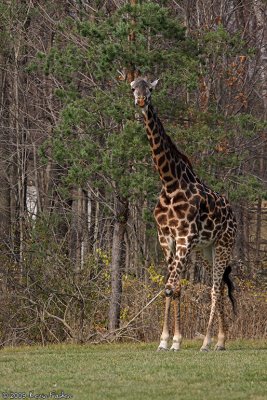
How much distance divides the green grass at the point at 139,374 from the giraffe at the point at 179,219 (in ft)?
3.55

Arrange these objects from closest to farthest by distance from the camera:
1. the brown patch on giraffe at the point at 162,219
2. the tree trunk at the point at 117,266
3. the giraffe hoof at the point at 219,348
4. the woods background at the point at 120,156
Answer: the brown patch on giraffe at the point at 162,219
the giraffe hoof at the point at 219,348
the woods background at the point at 120,156
the tree trunk at the point at 117,266

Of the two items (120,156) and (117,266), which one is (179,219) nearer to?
(120,156)

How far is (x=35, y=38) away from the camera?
27.5 m

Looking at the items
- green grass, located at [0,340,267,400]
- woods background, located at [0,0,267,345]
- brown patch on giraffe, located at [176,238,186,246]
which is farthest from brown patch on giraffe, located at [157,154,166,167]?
green grass, located at [0,340,267,400]

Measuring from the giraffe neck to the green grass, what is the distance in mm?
2623

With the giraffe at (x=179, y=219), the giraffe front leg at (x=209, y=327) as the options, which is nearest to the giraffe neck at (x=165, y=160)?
the giraffe at (x=179, y=219)

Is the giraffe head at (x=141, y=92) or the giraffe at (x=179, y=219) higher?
the giraffe head at (x=141, y=92)

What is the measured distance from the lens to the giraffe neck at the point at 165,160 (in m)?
16.5

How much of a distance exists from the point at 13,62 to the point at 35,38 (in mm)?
1771

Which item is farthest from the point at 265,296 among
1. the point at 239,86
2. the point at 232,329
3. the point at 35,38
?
Result: the point at 35,38

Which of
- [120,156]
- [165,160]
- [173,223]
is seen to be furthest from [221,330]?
[120,156]

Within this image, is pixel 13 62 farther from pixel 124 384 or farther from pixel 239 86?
pixel 124 384

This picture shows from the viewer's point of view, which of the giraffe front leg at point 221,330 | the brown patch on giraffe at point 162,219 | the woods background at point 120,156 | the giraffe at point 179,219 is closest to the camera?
the giraffe at point 179,219

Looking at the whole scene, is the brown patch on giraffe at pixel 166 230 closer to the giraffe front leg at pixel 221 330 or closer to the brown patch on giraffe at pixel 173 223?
the brown patch on giraffe at pixel 173 223
